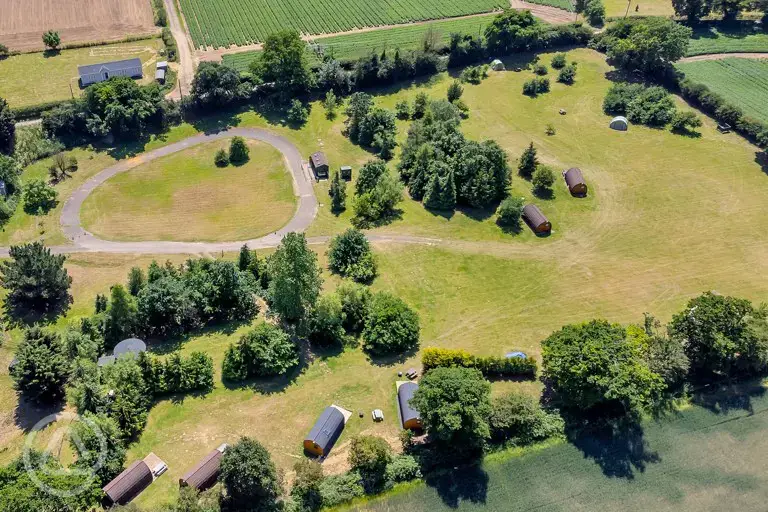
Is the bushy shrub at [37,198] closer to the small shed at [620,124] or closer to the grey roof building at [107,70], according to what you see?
the grey roof building at [107,70]

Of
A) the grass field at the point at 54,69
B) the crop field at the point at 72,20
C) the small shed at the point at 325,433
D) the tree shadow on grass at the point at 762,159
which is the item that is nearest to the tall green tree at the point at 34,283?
the small shed at the point at 325,433

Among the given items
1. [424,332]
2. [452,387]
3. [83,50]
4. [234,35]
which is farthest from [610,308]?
[83,50]

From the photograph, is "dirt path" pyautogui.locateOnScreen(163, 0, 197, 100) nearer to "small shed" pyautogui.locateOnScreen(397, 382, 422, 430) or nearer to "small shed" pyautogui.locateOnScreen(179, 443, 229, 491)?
"small shed" pyautogui.locateOnScreen(179, 443, 229, 491)

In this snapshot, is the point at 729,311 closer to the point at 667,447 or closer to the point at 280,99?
the point at 667,447

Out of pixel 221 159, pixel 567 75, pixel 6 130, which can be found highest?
pixel 567 75

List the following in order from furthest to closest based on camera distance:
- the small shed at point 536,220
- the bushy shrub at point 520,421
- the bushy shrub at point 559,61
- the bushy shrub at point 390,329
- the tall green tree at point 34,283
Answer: the bushy shrub at point 559,61
the small shed at point 536,220
the tall green tree at point 34,283
the bushy shrub at point 390,329
the bushy shrub at point 520,421

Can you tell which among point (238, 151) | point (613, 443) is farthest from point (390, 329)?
point (238, 151)

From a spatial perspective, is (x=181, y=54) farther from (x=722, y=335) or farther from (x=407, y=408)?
(x=722, y=335)
